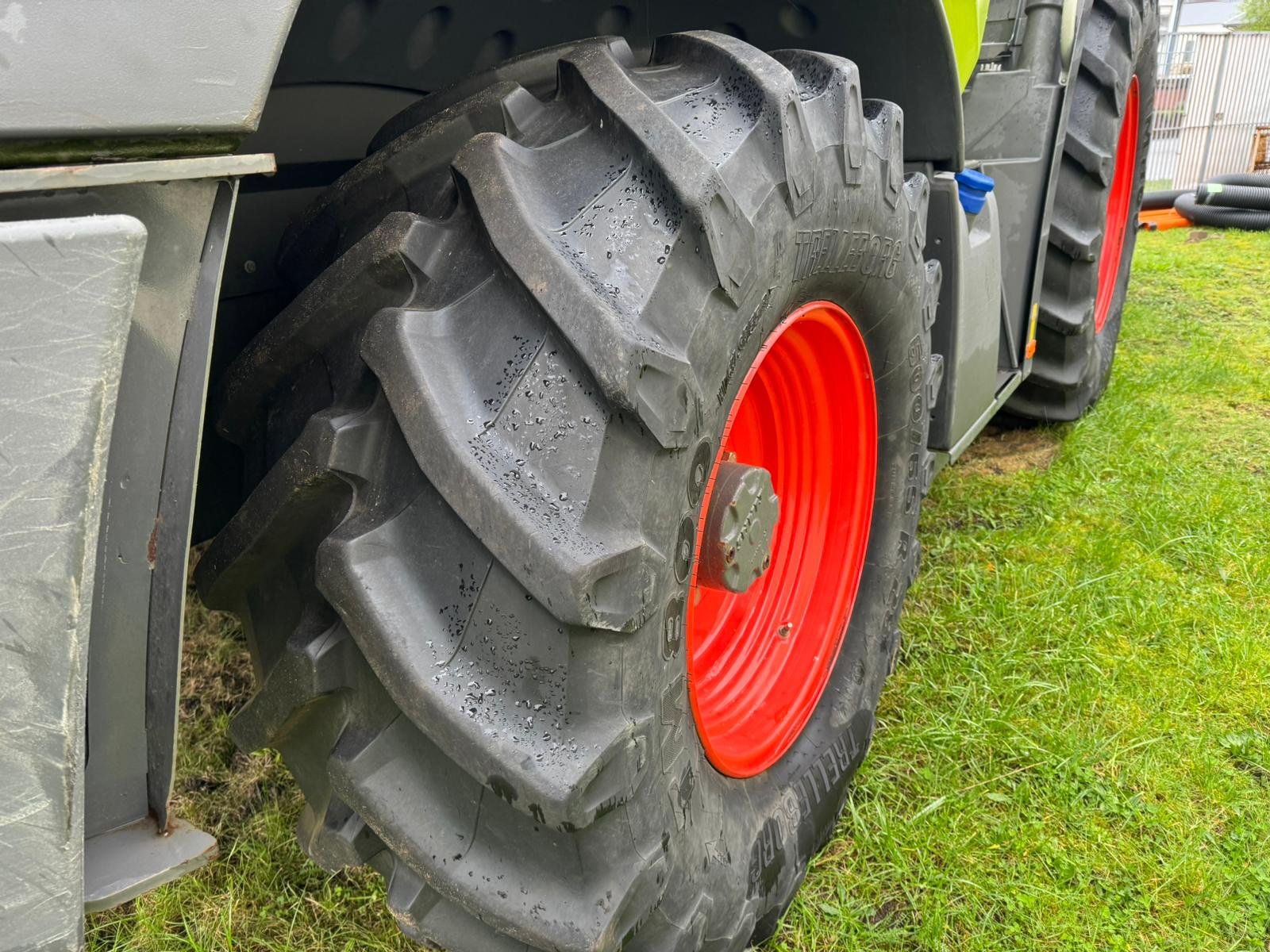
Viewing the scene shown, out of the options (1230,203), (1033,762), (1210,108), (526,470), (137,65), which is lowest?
(1210,108)

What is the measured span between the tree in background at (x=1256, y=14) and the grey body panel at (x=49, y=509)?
3873 cm

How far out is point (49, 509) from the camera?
0.65 metres

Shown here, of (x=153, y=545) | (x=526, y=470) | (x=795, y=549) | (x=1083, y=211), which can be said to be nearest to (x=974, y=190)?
(x=1083, y=211)

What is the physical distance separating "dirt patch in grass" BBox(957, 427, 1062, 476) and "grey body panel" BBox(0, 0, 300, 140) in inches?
107

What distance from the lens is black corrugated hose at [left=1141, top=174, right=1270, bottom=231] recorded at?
624cm

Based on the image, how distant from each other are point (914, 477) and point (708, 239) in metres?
0.93

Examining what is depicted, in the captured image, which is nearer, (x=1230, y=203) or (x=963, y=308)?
(x=963, y=308)

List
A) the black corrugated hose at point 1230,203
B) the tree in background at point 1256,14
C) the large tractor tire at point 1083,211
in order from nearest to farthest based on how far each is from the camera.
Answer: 1. the large tractor tire at point 1083,211
2. the black corrugated hose at point 1230,203
3. the tree in background at point 1256,14

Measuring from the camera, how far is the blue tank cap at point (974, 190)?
7.18ft

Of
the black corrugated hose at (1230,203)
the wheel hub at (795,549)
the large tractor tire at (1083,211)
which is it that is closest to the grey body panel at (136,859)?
the wheel hub at (795,549)

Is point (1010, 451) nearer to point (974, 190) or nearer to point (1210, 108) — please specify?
point (974, 190)

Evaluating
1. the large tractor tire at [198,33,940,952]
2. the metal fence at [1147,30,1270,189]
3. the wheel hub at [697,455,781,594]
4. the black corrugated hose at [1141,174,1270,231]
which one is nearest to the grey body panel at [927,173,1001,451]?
the large tractor tire at [198,33,940,952]

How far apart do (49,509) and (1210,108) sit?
17363 millimetres

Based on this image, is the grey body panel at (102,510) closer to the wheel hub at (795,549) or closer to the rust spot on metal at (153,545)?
the rust spot on metal at (153,545)
